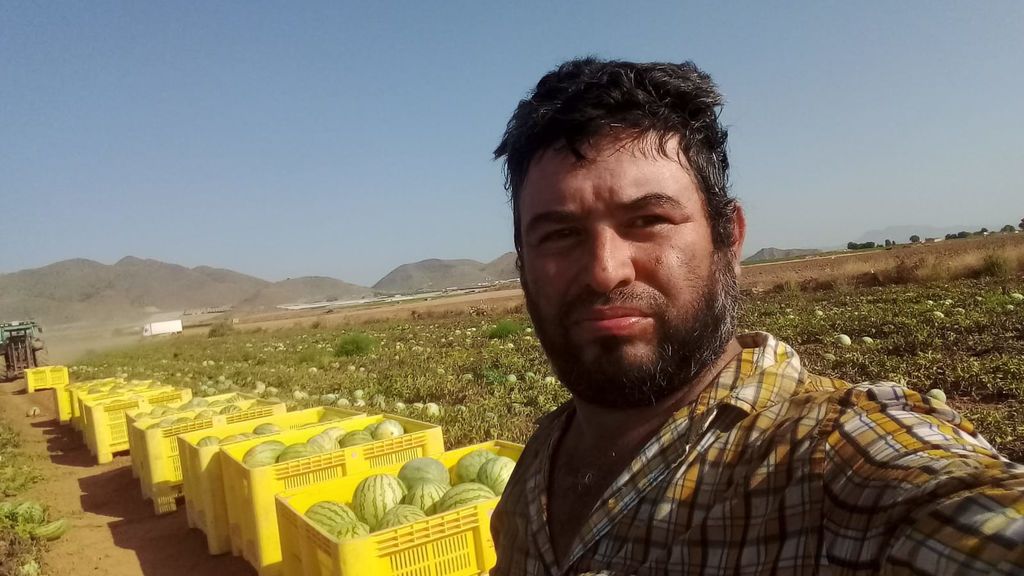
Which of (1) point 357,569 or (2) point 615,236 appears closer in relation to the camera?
(2) point 615,236

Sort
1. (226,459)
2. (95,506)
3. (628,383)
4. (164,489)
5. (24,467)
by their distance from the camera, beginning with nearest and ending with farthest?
1. (628,383)
2. (226,459)
3. (164,489)
4. (95,506)
5. (24,467)

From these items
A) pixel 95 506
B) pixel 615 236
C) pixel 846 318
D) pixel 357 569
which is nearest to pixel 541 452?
A: pixel 615 236

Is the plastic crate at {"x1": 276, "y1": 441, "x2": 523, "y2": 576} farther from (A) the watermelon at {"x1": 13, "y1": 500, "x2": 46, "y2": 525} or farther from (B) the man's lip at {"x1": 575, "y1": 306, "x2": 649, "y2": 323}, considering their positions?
(A) the watermelon at {"x1": 13, "y1": 500, "x2": 46, "y2": 525}

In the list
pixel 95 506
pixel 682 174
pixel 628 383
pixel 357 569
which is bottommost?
pixel 95 506

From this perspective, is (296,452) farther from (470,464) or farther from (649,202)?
(649,202)

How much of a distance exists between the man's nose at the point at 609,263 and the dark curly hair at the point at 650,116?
238mm

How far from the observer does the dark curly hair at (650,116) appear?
66.3 inches

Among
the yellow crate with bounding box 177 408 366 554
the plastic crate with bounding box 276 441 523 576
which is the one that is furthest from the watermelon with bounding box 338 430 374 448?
the plastic crate with bounding box 276 441 523 576

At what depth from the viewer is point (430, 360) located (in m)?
15.6

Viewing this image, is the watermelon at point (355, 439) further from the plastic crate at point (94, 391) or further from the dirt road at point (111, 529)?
the plastic crate at point (94, 391)

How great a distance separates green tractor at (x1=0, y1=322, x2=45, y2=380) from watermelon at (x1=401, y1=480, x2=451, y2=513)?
29.0 meters

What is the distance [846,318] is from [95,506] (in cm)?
1351

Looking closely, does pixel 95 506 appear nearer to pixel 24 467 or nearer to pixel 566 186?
pixel 24 467

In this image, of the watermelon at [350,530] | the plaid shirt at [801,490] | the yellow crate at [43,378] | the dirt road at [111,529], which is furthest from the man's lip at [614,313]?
the yellow crate at [43,378]
